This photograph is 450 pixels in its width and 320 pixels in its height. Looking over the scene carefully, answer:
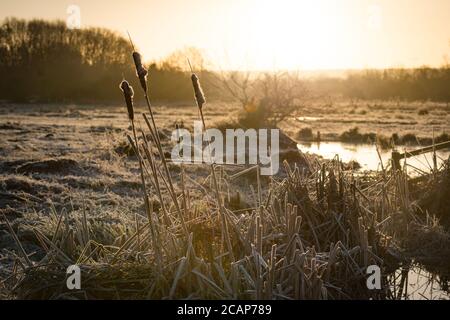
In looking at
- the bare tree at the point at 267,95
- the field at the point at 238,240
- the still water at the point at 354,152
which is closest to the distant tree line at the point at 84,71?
the bare tree at the point at 267,95

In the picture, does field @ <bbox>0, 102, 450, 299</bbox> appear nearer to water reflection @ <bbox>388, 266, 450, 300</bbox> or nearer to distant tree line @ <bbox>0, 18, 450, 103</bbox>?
water reflection @ <bbox>388, 266, 450, 300</bbox>

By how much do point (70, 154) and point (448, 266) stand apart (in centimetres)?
1024

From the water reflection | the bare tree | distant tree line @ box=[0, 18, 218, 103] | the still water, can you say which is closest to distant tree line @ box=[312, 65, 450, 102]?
distant tree line @ box=[0, 18, 218, 103]

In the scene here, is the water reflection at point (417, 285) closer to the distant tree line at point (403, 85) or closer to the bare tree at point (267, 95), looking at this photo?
the bare tree at point (267, 95)

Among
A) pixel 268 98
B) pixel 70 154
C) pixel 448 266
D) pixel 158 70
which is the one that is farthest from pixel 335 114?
pixel 448 266

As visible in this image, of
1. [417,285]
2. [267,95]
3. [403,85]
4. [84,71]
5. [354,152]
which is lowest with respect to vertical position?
[354,152]

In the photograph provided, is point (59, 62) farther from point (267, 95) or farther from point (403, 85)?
point (403, 85)

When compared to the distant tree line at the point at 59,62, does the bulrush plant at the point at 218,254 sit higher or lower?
lower

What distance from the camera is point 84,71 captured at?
43.0 metres

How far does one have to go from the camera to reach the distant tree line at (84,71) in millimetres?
39812

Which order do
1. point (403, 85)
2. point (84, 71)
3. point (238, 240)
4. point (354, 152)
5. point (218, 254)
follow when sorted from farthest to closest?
1. point (403, 85)
2. point (84, 71)
3. point (354, 152)
4. point (238, 240)
5. point (218, 254)

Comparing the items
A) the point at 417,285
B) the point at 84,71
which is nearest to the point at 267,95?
the point at 417,285

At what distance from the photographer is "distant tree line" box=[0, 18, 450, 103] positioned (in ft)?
131

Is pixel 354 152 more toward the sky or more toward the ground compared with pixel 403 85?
more toward the ground
